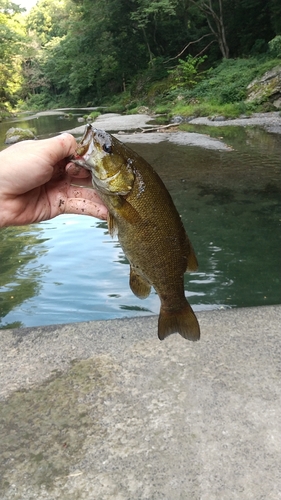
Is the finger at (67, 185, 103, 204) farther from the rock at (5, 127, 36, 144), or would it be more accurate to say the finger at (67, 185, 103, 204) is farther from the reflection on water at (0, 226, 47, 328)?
the rock at (5, 127, 36, 144)

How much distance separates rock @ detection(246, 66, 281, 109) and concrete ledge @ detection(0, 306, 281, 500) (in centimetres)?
1861

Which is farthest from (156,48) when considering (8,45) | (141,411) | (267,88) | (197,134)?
(141,411)

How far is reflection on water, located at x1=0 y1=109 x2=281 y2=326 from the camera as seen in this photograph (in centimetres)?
513

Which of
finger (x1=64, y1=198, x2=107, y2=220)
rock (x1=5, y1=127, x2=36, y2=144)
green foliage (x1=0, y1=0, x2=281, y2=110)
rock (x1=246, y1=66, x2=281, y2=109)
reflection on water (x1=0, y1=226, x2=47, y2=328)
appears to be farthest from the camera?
green foliage (x1=0, y1=0, x2=281, y2=110)

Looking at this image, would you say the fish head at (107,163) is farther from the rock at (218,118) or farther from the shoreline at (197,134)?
the rock at (218,118)

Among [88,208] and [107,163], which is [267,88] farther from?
[107,163]

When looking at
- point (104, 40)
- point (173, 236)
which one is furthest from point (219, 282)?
point (104, 40)

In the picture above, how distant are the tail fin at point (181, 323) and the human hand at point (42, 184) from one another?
0.83 meters

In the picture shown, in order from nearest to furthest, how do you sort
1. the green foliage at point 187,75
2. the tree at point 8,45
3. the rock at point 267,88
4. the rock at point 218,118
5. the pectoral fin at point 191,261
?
the pectoral fin at point 191,261 → the rock at point 267,88 → the rock at point 218,118 → the green foliage at point 187,75 → the tree at point 8,45

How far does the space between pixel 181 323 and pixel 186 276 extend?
3406mm

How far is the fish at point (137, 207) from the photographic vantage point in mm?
2002

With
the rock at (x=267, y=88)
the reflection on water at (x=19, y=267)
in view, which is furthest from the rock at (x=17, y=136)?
the reflection on water at (x=19, y=267)

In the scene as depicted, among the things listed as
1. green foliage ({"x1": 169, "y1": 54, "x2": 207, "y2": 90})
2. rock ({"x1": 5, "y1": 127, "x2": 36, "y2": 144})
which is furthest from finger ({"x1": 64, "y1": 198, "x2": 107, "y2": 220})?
green foliage ({"x1": 169, "y1": 54, "x2": 207, "y2": 90})

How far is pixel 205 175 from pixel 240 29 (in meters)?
26.8
